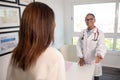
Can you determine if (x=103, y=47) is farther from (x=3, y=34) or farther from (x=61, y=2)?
(x=61, y=2)

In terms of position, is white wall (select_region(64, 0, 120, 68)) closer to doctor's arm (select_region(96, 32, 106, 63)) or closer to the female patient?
doctor's arm (select_region(96, 32, 106, 63))

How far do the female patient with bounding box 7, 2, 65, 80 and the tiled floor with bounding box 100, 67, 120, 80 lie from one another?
2.49m

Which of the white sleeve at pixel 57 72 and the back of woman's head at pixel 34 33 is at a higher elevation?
the back of woman's head at pixel 34 33

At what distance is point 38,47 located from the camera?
663mm

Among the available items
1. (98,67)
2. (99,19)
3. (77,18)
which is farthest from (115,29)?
(98,67)

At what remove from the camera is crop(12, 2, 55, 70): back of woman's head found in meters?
0.67

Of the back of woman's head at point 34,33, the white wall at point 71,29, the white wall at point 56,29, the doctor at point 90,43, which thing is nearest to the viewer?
the back of woman's head at point 34,33

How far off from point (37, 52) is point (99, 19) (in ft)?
9.89

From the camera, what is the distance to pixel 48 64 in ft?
2.21

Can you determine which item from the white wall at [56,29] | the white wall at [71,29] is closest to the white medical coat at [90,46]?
the white wall at [56,29]

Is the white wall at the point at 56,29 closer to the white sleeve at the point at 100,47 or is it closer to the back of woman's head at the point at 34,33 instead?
the back of woman's head at the point at 34,33

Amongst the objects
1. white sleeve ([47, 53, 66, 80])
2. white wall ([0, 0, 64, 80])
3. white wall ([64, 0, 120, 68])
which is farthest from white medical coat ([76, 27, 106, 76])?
white wall ([64, 0, 120, 68])

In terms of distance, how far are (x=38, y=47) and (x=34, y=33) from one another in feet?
0.28

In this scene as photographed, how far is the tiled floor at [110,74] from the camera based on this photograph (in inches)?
110
